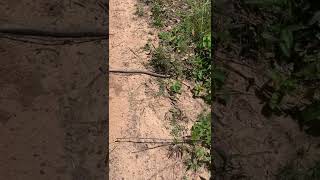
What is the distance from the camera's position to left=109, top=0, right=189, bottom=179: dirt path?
3.89 m

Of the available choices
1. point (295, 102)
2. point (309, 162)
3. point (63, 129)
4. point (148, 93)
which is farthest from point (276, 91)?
point (63, 129)

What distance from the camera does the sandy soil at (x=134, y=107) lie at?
3.89 metres

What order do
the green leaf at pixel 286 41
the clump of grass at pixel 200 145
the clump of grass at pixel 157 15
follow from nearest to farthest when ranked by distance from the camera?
the clump of grass at pixel 200 145
the green leaf at pixel 286 41
the clump of grass at pixel 157 15

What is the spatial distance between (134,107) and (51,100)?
559 mm

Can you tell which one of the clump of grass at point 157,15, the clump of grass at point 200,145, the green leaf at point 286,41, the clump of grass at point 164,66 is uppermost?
the clump of grass at point 157,15

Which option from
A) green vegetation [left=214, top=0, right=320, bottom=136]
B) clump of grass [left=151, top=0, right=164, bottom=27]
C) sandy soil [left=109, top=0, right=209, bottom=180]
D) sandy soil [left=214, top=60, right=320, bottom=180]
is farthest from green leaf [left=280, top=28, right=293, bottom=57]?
clump of grass [left=151, top=0, right=164, bottom=27]

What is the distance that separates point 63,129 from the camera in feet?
12.7

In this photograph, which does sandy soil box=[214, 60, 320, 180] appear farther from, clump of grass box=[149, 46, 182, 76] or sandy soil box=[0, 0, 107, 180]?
sandy soil box=[0, 0, 107, 180]

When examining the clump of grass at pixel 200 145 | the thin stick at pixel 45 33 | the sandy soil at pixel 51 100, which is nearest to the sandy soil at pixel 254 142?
A: the clump of grass at pixel 200 145

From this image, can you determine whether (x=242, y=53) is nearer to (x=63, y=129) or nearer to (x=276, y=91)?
(x=276, y=91)

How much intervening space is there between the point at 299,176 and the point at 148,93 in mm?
1164

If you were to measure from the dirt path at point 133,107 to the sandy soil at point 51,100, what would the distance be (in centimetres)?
8

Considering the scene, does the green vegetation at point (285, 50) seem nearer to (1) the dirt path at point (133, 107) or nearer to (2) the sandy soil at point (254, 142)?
(2) the sandy soil at point (254, 142)

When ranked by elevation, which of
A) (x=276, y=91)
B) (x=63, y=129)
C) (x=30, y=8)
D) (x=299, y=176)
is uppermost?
(x=30, y=8)
